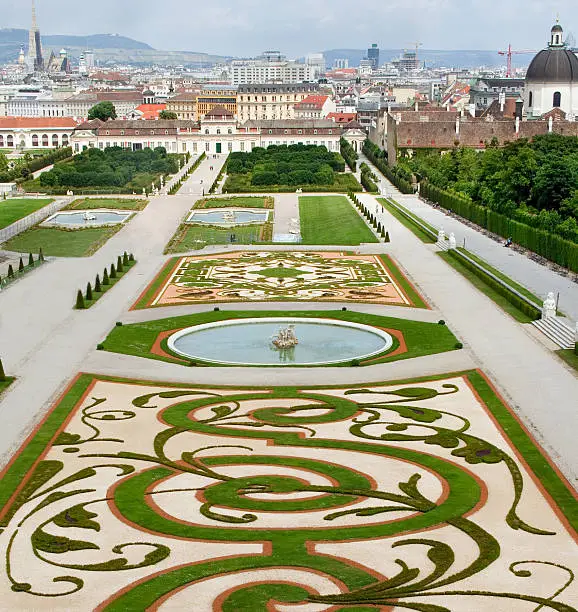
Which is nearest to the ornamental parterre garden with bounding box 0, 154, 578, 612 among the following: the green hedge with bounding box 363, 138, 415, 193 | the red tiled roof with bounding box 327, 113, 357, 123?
the green hedge with bounding box 363, 138, 415, 193

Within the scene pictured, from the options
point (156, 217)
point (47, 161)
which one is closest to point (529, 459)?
point (156, 217)

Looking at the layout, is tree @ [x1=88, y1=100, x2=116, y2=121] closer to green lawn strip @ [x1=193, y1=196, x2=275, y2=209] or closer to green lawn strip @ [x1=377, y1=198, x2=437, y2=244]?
green lawn strip @ [x1=193, y1=196, x2=275, y2=209]

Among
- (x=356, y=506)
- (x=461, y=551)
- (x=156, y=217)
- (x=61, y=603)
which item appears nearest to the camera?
(x=61, y=603)

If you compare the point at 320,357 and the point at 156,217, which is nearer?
the point at 320,357

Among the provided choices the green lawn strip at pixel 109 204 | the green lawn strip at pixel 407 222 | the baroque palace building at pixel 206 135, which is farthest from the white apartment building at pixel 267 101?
the green lawn strip at pixel 407 222

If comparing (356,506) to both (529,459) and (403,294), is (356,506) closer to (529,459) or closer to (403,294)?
(529,459)

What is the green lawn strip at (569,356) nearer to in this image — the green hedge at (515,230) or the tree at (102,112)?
the green hedge at (515,230)
